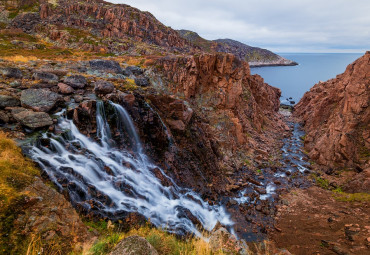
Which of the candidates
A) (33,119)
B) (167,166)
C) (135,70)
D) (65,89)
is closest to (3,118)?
(33,119)

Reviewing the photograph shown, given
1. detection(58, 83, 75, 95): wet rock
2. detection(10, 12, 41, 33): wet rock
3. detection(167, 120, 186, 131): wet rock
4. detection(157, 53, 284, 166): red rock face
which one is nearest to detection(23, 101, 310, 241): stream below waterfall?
detection(58, 83, 75, 95): wet rock

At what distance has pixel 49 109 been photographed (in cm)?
1264

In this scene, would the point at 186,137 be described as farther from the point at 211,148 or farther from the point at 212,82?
the point at 212,82

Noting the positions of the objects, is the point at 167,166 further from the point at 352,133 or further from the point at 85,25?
the point at 85,25

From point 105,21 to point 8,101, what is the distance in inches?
2500

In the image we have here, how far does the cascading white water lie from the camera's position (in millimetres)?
9734

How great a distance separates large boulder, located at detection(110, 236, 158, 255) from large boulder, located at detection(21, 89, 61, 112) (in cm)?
1149

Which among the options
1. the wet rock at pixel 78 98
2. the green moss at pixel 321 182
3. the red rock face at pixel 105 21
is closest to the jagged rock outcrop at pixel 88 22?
the red rock face at pixel 105 21

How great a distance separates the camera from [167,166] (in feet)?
51.4

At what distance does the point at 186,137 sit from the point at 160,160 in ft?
13.2

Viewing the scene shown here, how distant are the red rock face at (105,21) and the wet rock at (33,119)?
5472cm

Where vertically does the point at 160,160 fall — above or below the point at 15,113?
A: below

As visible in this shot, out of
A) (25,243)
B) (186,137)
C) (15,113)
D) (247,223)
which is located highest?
(15,113)

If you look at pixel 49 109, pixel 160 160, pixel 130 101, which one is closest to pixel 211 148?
pixel 160 160
